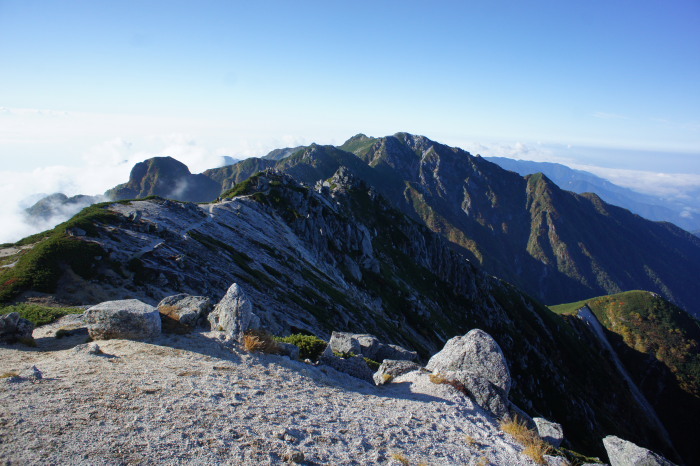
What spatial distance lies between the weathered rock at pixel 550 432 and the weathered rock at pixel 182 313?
61.9 ft

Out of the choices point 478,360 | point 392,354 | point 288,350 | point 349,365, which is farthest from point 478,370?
point 288,350

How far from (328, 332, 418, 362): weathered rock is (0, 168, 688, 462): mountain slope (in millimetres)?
7566

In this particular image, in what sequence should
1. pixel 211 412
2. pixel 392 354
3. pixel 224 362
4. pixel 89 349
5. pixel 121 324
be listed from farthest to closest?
1. pixel 392 354
2. pixel 121 324
3. pixel 224 362
4. pixel 89 349
5. pixel 211 412

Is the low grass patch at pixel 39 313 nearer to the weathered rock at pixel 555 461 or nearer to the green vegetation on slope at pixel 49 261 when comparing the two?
the green vegetation on slope at pixel 49 261

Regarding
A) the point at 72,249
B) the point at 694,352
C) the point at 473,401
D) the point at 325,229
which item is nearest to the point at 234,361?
the point at 473,401

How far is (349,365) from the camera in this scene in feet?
64.0

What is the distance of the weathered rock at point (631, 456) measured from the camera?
12.5 metres

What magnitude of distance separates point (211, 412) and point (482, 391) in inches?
519

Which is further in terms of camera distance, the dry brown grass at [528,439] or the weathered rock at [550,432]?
the weathered rock at [550,432]

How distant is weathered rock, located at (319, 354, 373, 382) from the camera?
19.3 m

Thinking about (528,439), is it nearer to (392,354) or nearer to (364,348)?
(392,354)

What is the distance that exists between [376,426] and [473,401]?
622 cm

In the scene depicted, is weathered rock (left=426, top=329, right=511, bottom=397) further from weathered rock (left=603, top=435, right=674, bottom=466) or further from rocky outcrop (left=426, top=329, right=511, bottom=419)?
weathered rock (left=603, top=435, right=674, bottom=466)

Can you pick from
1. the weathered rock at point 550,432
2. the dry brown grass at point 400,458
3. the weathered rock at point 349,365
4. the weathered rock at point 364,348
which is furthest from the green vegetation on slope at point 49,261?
the weathered rock at point 550,432
